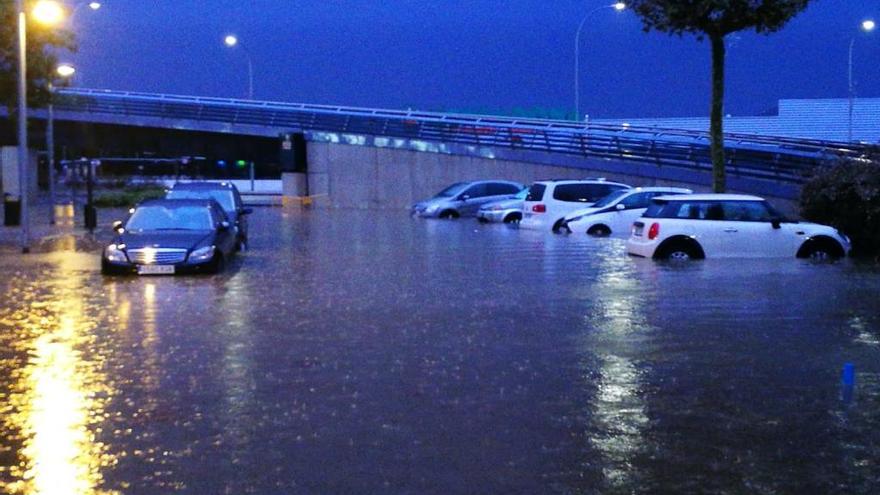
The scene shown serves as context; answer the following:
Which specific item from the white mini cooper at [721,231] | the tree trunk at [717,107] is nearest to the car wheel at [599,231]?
the tree trunk at [717,107]

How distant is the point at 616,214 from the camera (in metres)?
31.3

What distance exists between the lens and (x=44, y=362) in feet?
39.1

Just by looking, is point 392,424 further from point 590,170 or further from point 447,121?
point 447,121

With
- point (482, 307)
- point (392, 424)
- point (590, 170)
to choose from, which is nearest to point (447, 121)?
point (590, 170)

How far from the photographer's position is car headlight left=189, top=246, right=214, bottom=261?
2077 centimetres

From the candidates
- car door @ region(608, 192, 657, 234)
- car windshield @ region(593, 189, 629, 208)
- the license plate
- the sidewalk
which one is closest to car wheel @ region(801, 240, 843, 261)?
car door @ region(608, 192, 657, 234)

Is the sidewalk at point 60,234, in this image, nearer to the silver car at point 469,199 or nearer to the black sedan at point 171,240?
the black sedan at point 171,240

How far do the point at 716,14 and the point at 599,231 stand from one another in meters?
5.94

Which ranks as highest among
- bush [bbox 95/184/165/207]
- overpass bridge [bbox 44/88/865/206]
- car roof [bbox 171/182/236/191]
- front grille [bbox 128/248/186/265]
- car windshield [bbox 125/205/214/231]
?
overpass bridge [bbox 44/88/865/206]

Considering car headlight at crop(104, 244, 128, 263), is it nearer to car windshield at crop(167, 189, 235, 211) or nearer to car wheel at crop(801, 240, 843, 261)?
car windshield at crop(167, 189, 235, 211)

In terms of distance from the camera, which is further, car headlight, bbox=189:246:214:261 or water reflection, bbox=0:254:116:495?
car headlight, bbox=189:246:214:261

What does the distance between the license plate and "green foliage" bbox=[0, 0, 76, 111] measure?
52.6ft

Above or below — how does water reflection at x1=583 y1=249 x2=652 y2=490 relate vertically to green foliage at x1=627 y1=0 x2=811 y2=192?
below

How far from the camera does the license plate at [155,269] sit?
20562mm
